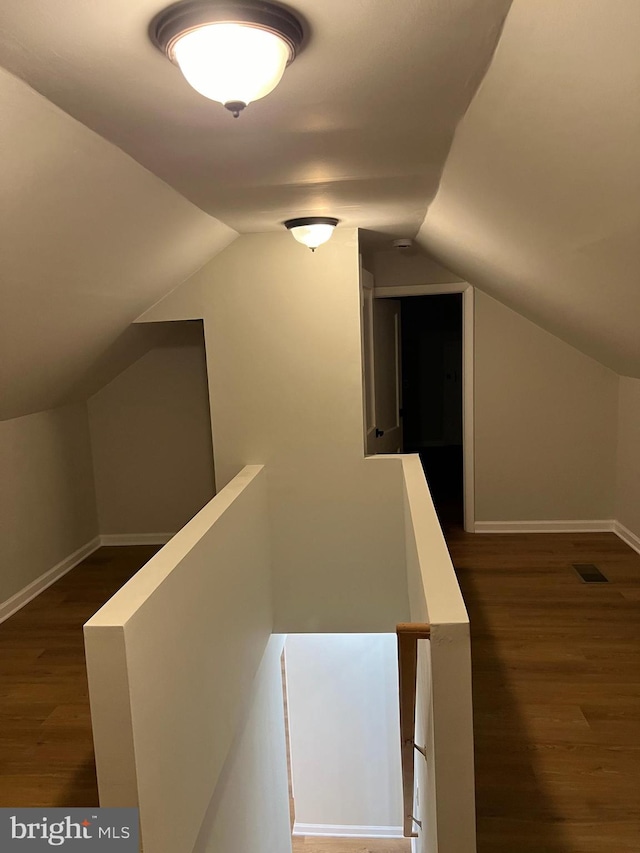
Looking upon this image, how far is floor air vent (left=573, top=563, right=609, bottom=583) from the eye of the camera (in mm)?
4074

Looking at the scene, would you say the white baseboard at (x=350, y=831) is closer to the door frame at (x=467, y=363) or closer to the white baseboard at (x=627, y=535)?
the door frame at (x=467, y=363)

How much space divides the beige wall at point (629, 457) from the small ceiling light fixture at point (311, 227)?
2411 millimetres

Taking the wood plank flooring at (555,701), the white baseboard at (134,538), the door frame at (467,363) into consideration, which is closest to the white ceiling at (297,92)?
the door frame at (467,363)

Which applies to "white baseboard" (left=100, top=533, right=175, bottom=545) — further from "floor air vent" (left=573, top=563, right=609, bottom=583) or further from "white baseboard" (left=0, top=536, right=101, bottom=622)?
"floor air vent" (left=573, top=563, right=609, bottom=583)

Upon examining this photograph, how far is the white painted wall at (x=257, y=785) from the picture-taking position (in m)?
3.04

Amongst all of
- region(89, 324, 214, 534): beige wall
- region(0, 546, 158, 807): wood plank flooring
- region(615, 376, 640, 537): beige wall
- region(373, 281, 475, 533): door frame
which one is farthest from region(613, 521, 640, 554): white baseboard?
region(0, 546, 158, 807): wood plank flooring

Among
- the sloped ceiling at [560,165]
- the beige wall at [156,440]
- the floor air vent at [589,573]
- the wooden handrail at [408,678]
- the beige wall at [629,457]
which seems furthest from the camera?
the beige wall at [156,440]

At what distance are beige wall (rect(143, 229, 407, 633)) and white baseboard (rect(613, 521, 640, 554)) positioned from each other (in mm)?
1660

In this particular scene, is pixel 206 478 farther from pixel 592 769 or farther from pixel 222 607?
pixel 592 769

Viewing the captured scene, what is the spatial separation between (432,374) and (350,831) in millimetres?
5178

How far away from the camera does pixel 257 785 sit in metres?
3.87

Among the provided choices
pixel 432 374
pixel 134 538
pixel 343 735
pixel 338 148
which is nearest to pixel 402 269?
pixel 338 148

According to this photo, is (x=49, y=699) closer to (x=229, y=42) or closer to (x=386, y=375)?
(x=229, y=42)

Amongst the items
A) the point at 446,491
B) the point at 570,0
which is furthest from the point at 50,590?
the point at 570,0
